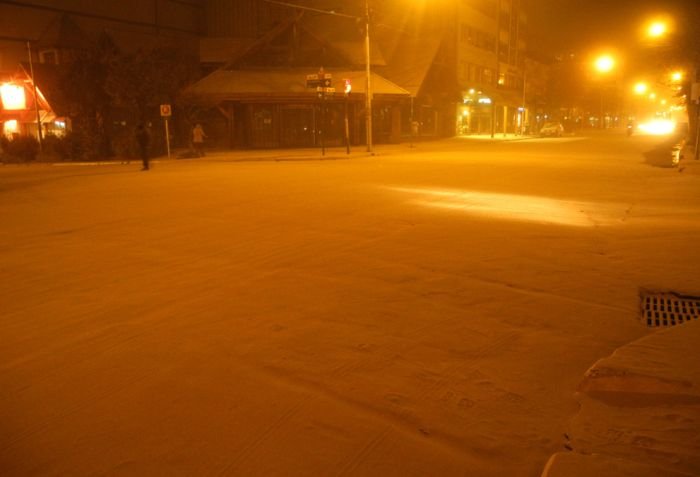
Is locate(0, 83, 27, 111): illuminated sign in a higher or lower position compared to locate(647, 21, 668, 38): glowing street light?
lower

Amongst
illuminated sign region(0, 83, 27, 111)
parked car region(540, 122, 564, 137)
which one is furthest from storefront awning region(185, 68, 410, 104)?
parked car region(540, 122, 564, 137)

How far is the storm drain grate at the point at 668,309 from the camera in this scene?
5227mm

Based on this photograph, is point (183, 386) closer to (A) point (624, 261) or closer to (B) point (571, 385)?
(B) point (571, 385)

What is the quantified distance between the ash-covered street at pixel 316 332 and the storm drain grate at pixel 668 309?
0.56 ft

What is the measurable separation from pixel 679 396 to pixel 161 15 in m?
62.3

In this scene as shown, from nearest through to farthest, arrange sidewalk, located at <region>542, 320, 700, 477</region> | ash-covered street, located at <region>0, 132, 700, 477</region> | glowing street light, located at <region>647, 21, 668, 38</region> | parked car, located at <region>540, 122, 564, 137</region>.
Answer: sidewalk, located at <region>542, 320, 700, 477</region>
ash-covered street, located at <region>0, 132, 700, 477</region>
glowing street light, located at <region>647, 21, 668, 38</region>
parked car, located at <region>540, 122, 564, 137</region>

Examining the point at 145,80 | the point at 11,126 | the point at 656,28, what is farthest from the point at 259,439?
the point at 11,126

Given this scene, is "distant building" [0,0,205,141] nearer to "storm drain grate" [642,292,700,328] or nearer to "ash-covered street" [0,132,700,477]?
"ash-covered street" [0,132,700,477]

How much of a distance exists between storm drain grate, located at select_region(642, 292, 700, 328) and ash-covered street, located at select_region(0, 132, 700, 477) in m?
0.17

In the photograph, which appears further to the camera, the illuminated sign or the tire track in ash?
the illuminated sign

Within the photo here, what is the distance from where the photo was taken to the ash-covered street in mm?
3258

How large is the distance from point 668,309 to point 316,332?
340 cm

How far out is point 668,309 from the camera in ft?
18.1

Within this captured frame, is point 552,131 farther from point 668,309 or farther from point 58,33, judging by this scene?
point 668,309
